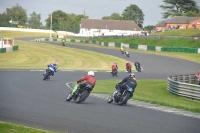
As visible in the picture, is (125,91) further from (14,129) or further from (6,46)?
(6,46)

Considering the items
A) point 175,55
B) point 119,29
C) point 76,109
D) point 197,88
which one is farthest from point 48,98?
point 119,29

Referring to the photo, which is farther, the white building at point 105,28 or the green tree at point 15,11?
the white building at point 105,28

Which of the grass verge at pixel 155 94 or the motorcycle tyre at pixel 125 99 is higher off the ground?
the motorcycle tyre at pixel 125 99

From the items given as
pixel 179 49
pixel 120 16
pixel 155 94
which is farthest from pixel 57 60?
pixel 120 16

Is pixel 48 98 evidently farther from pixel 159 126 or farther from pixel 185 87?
pixel 185 87

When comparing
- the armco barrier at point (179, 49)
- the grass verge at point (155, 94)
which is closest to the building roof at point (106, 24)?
the armco barrier at point (179, 49)

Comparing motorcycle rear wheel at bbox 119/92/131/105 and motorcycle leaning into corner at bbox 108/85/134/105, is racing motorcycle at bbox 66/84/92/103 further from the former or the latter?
motorcycle rear wheel at bbox 119/92/131/105

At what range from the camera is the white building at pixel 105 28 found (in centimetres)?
10019

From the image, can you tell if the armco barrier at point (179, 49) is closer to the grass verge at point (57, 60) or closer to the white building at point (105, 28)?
the grass verge at point (57, 60)

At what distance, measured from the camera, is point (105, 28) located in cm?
11131

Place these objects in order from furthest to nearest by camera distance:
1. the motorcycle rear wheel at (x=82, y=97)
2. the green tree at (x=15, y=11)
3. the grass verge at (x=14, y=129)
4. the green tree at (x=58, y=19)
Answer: the green tree at (x=58, y=19) → the motorcycle rear wheel at (x=82, y=97) → the green tree at (x=15, y=11) → the grass verge at (x=14, y=129)

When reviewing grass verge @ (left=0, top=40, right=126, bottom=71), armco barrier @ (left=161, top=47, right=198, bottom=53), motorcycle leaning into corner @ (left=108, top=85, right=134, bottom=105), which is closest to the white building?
armco barrier @ (left=161, top=47, right=198, bottom=53)

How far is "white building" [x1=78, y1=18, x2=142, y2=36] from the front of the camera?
100m

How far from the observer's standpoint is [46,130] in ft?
36.8
